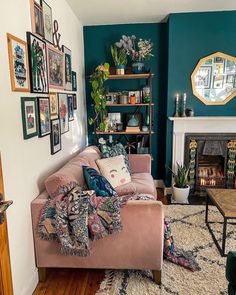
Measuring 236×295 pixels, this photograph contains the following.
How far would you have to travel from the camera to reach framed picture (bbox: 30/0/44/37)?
1993 millimetres

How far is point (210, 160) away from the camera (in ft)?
12.8

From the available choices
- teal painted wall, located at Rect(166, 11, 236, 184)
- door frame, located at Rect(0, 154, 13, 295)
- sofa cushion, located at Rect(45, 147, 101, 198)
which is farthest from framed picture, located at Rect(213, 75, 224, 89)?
door frame, located at Rect(0, 154, 13, 295)

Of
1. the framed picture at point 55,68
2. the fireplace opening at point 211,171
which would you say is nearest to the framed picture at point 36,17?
the framed picture at point 55,68

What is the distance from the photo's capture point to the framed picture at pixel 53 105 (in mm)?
2336

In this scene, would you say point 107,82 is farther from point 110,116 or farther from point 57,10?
point 57,10

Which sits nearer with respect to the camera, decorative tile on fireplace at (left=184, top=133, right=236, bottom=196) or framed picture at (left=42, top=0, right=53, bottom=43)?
framed picture at (left=42, top=0, right=53, bottom=43)

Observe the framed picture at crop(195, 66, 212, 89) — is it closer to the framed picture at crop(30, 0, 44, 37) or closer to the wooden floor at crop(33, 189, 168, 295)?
the framed picture at crop(30, 0, 44, 37)

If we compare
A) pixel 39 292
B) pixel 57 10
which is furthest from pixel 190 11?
pixel 39 292

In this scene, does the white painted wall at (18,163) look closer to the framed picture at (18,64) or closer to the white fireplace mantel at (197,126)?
the framed picture at (18,64)

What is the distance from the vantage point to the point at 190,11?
339cm

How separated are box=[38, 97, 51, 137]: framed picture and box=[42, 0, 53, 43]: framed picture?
59 centimetres

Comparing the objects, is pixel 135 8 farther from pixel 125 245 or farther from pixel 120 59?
pixel 125 245

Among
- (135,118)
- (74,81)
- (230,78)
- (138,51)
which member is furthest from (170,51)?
(74,81)

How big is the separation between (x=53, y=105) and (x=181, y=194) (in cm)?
210
